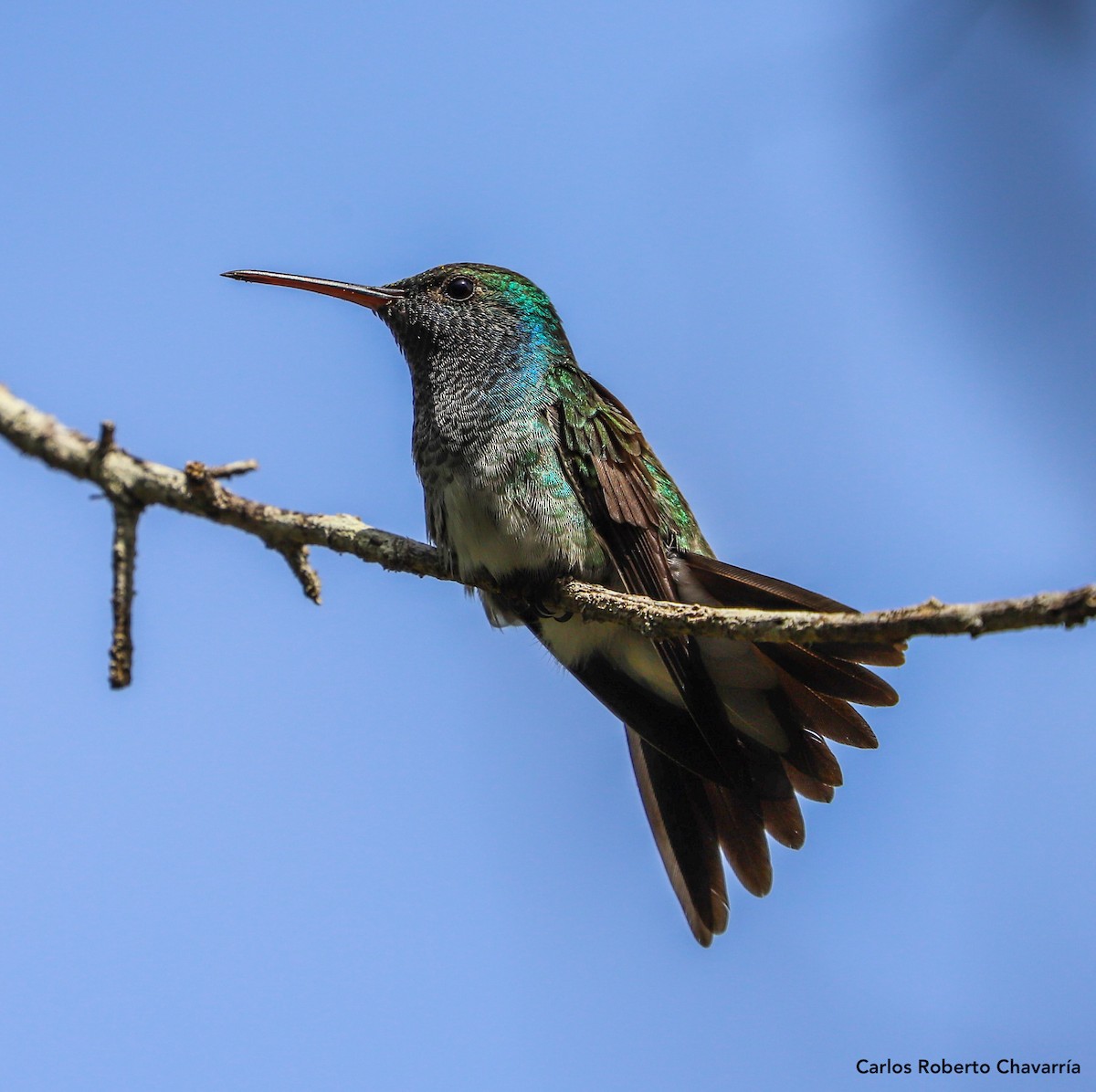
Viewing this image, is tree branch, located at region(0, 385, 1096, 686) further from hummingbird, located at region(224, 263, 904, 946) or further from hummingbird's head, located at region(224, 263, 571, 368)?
hummingbird's head, located at region(224, 263, 571, 368)

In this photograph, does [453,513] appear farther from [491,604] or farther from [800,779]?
[800,779]

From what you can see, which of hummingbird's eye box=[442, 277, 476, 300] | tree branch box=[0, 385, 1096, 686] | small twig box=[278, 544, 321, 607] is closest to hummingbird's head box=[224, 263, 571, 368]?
hummingbird's eye box=[442, 277, 476, 300]

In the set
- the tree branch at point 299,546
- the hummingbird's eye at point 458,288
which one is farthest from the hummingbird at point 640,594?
the tree branch at point 299,546

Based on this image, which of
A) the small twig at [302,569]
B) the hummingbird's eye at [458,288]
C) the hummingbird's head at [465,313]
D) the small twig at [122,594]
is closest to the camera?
the small twig at [122,594]

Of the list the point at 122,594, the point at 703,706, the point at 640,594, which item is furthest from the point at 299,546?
the point at 703,706

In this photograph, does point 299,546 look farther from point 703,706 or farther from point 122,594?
point 703,706

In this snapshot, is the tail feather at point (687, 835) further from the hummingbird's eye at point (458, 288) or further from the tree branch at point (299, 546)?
the hummingbird's eye at point (458, 288)
